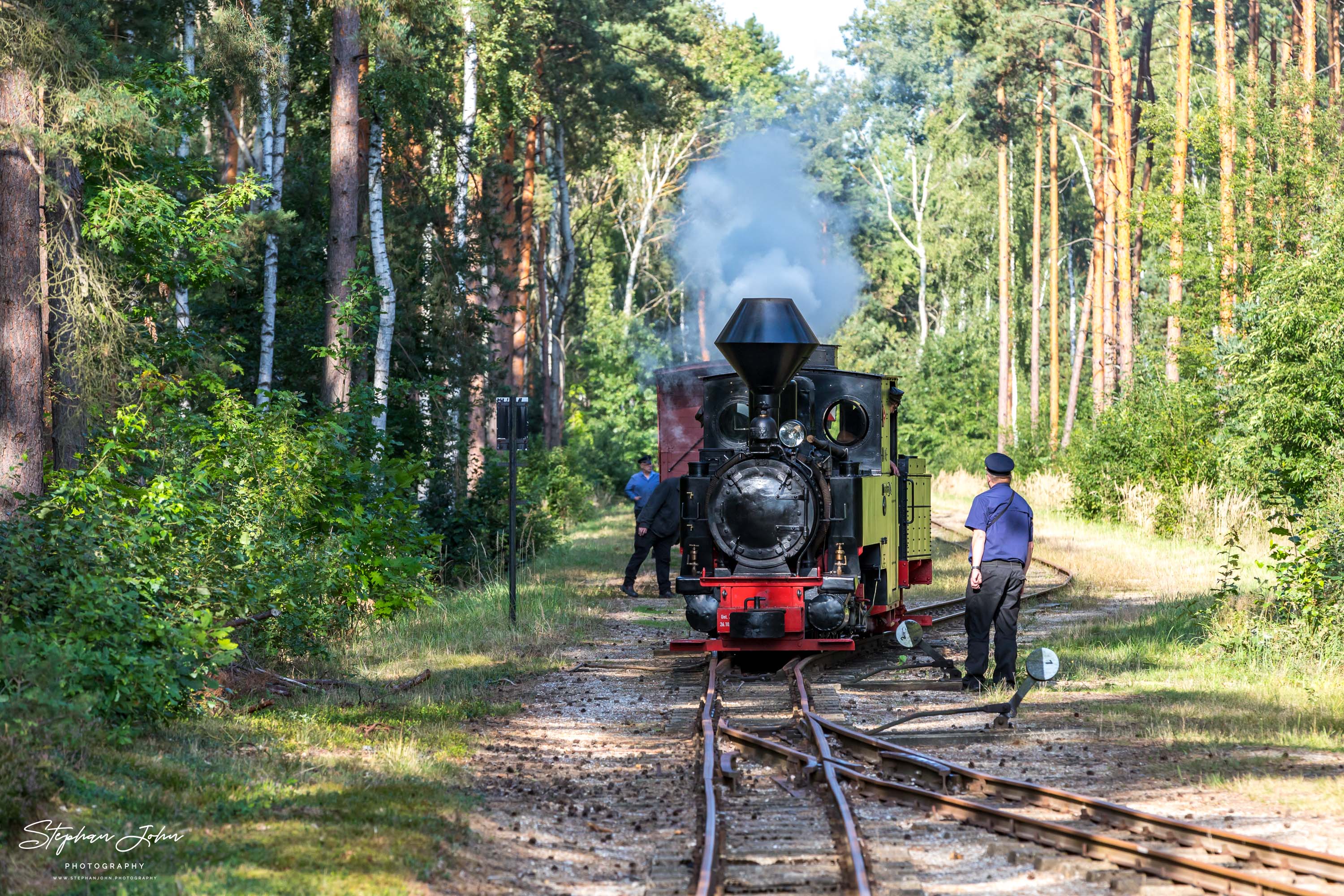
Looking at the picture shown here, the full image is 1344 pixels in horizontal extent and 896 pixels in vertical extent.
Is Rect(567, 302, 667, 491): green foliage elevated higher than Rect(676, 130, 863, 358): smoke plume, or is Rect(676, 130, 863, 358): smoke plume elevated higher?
Rect(676, 130, 863, 358): smoke plume

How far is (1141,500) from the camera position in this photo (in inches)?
1089

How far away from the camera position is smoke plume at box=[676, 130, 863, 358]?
37.1 meters

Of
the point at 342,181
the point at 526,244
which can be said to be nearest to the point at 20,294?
the point at 342,181

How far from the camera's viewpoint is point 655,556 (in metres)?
19.3

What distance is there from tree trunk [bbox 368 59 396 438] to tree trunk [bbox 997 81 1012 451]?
27168 millimetres

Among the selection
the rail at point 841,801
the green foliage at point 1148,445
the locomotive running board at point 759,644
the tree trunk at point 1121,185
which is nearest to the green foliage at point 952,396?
the tree trunk at point 1121,185

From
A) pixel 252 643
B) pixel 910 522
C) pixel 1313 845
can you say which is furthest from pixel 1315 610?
pixel 252 643

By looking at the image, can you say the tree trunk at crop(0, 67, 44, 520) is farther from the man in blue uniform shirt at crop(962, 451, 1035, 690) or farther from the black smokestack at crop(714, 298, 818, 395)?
the man in blue uniform shirt at crop(962, 451, 1035, 690)

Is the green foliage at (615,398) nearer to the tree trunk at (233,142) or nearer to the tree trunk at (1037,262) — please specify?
the tree trunk at (1037,262)

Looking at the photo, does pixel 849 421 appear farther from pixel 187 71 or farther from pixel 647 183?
pixel 647 183

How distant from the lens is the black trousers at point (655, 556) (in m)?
18.5

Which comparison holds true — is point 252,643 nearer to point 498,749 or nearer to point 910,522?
point 498,749

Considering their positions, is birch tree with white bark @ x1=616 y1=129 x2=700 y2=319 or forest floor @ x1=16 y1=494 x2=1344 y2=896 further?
birch tree with white bark @ x1=616 y1=129 x2=700 y2=319

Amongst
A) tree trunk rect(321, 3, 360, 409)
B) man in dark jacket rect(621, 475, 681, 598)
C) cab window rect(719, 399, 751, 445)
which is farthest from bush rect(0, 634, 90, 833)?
tree trunk rect(321, 3, 360, 409)
